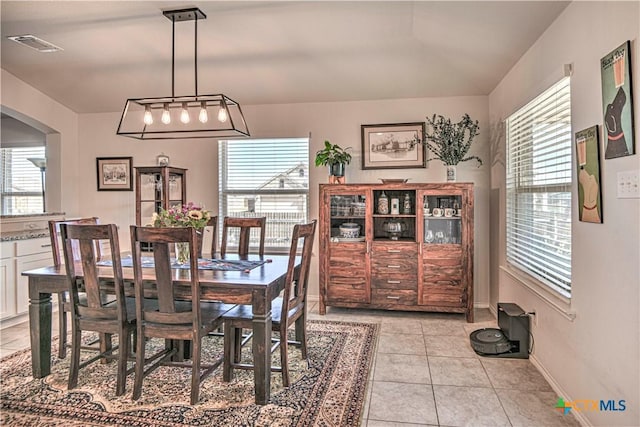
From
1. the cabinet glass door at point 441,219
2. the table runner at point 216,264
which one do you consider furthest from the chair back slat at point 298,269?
the cabinet glass door at point 441,219

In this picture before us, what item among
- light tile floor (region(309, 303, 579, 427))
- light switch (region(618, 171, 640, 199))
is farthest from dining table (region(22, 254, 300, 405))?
light switch (region(618, 171, 640, 199))

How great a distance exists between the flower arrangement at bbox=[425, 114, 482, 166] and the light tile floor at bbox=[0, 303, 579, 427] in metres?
1.72

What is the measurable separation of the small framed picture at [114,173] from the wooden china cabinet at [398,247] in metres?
2.63

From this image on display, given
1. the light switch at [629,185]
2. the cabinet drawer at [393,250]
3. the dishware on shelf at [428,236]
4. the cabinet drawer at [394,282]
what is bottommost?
the cabinet drawer at [394,282]

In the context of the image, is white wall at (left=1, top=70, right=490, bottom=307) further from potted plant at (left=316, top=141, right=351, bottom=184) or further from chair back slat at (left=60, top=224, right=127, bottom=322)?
chair back slat at (left=60, top=224, right=127, bottom=322)

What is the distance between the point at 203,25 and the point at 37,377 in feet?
9.49

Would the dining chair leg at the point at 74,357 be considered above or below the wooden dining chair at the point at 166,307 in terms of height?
below

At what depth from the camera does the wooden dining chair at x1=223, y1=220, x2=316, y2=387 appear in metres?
2.60

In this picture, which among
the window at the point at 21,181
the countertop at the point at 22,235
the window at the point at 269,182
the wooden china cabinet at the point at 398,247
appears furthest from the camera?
the window at the point at 21,181

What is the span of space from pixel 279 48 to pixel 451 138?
1.96 meters

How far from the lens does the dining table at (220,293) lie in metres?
2.38

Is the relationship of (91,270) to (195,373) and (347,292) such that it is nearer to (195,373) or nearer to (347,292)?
(195,373)

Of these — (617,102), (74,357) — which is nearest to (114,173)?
(74,357)

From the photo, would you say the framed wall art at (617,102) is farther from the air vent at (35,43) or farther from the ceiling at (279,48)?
the air vent at (35,43)
